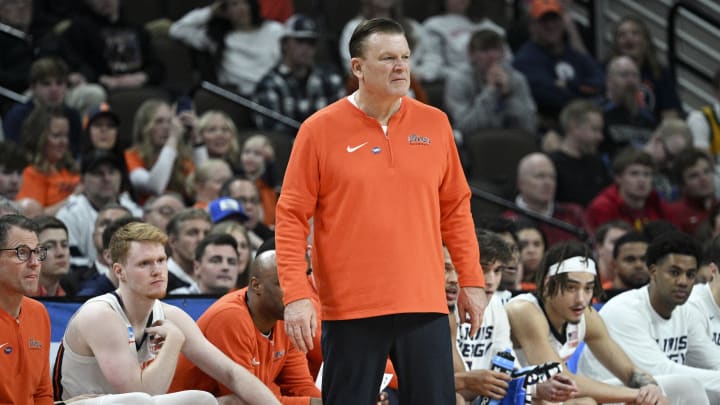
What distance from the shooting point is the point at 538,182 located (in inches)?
396

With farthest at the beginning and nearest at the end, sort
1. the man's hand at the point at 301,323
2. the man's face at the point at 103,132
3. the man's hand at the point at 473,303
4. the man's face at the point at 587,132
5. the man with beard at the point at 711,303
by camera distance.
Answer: the man's face at the point at 587,132
the man's face at the point at 103,132
the man with beard at the point at 711,303
the man's hand at the point at 473,303
the man's hand at the point at 301,323

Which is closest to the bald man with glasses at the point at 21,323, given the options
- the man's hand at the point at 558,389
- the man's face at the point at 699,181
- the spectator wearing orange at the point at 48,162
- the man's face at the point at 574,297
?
the man's hand at the point at 558,389

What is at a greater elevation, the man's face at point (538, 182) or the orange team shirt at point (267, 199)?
the man's face at point (538, 182)

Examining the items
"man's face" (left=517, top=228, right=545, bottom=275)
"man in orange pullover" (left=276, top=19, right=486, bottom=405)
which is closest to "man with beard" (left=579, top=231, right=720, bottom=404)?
"man's face" (left=517, top=228, right=545, bottom=275)

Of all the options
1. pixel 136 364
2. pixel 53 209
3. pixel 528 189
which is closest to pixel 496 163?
pixel 528 189

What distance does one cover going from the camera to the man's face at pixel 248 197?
8820mm

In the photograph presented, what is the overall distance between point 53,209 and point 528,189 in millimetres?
3760

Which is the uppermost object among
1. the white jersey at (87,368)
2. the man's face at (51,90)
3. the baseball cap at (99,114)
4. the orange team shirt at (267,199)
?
the man's face at (51,90)

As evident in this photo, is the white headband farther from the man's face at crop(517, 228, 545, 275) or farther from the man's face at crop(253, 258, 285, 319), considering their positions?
the man's face at crop(517, 228, 545, 275)

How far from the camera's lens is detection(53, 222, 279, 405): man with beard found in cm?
530

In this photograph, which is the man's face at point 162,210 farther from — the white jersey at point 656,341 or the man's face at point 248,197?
the white jersey at point 656,341

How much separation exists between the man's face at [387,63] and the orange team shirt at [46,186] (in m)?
5.12

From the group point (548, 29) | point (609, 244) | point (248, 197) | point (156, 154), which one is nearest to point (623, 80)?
point (548, 29)

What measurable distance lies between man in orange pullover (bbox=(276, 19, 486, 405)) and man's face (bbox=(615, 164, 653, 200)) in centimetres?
581
